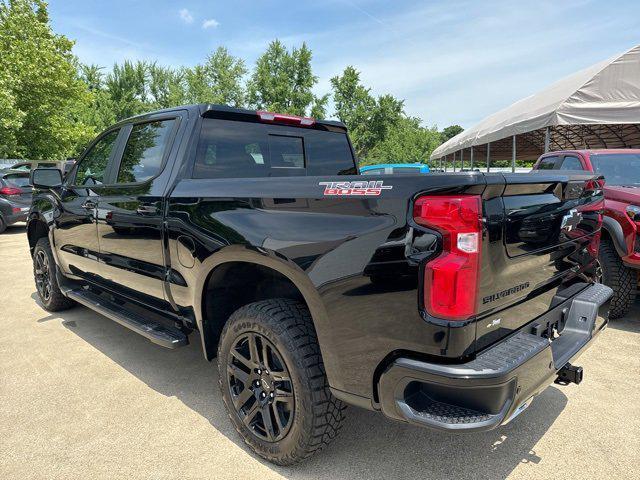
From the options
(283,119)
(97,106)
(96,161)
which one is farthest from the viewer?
(97,106)

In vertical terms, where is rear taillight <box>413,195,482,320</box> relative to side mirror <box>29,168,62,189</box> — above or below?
below

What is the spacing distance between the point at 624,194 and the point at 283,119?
3526 mm

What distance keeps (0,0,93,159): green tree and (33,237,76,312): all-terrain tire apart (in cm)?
1764

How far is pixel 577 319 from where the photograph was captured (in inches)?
94.6

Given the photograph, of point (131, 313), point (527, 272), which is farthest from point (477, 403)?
point (131, 313)

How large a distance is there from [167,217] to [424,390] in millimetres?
1857

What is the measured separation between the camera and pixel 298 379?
2.09m

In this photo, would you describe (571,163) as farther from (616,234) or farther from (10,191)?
(10,191)

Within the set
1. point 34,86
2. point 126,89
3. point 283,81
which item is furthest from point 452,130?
point 34,86

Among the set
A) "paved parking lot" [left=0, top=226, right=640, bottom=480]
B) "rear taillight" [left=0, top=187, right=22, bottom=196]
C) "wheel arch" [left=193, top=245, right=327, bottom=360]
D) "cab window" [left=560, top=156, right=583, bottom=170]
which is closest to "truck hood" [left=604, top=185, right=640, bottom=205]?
Answer: "cab window" [left=560, top=156, right=583, bottom=170]

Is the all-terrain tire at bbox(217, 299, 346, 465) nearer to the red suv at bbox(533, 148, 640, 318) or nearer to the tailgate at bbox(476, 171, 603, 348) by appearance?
the tailgate at bbox(476, 171, 603, 348)

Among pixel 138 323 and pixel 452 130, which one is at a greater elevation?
pixel 452 130

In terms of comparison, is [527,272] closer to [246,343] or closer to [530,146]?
[246,343]

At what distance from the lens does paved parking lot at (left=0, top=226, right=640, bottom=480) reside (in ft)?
7.56
